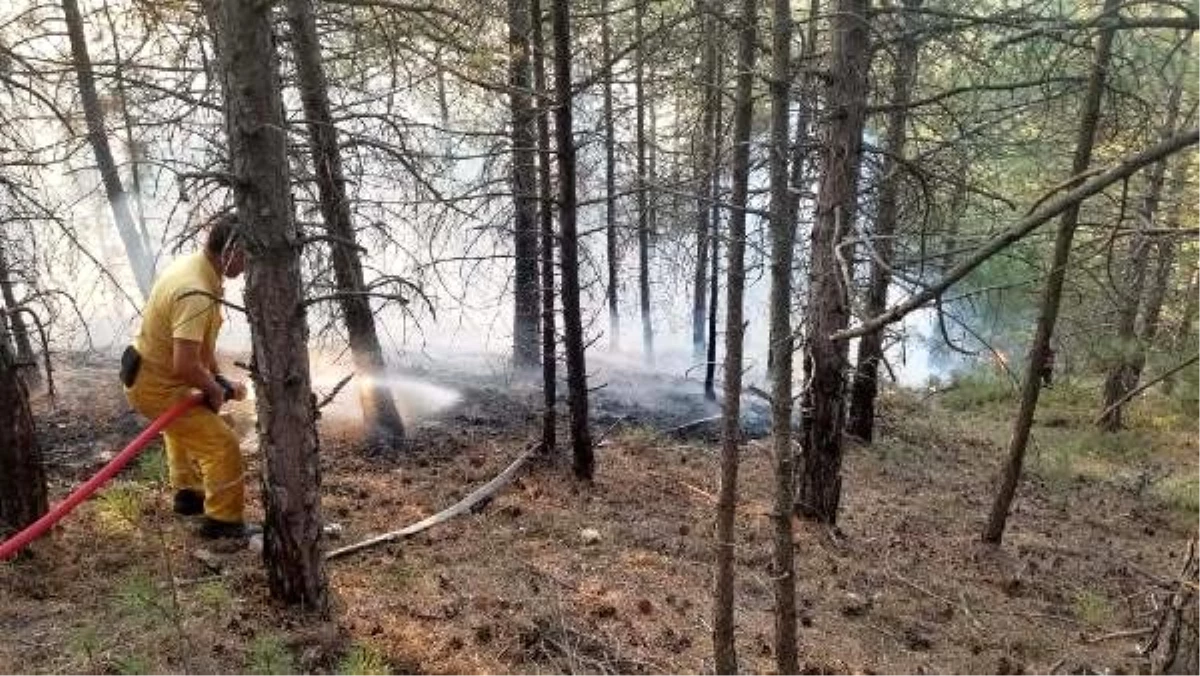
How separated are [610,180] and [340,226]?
7331 millimetres

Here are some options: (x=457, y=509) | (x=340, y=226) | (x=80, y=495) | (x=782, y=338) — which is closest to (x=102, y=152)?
(x=340, y=226)

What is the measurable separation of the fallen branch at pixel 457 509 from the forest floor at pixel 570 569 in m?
0.12

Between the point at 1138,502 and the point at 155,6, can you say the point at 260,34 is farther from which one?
the point at 1138,502

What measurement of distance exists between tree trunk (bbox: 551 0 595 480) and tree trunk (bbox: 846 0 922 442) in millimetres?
2776

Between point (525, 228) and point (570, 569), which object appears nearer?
point (570, 569)

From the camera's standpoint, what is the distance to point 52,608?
4.68 metres

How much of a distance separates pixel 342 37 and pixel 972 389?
1537 centimetres

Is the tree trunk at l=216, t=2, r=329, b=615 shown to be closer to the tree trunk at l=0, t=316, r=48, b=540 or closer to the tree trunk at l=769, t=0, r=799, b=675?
the tree trunk at l=0, t=316, r=48, b=540

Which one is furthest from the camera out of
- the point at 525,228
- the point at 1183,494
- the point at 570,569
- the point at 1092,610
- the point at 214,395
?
the point at 525,228

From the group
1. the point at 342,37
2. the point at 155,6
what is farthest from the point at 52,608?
the point at 342,37

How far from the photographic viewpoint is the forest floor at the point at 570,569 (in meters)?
4.48

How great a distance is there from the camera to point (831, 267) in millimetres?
5891

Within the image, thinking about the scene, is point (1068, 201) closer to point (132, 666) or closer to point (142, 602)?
point (142, 602)

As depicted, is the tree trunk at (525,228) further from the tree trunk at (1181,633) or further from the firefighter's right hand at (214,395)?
the tree trunk at (1181,633)
